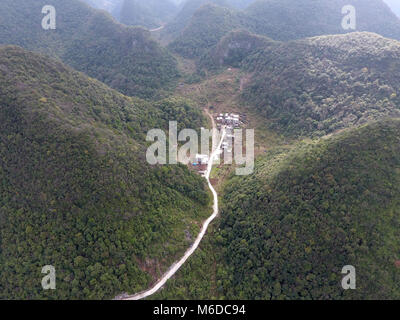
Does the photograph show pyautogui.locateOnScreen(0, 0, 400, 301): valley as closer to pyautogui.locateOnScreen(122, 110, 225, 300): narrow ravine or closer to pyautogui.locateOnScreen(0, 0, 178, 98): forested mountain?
pyautogui.locateOnScreen(122, 110, 225, 300): narrow ravine

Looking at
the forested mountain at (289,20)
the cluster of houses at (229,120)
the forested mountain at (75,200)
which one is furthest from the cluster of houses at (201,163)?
the forested mountain at (289,20)

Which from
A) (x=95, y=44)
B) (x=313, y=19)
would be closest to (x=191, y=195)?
(x=95, y=44)

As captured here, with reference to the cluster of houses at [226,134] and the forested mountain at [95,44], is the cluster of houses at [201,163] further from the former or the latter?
the forested mountain at [95,44]

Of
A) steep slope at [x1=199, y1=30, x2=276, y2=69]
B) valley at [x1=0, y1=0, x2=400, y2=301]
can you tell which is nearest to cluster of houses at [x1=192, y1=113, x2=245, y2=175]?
valley at [x1=0, y1=0, x2=400, y2=301]

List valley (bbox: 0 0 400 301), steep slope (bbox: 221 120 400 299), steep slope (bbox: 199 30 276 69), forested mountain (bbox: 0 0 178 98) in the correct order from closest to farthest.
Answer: steep slope (bbox: 221 120 400 299)
valley (bbox: 0 0 400 301)
forested mountain (bbox: 0 0 178 98)
steep slope (bbox: 199 30 276 69)

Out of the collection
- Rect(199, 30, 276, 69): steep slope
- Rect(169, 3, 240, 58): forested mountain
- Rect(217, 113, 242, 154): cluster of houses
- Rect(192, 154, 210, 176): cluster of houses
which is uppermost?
Rect(169, 3, 240, 58): forested mountain

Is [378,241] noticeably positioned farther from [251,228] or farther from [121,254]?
[121,254]
